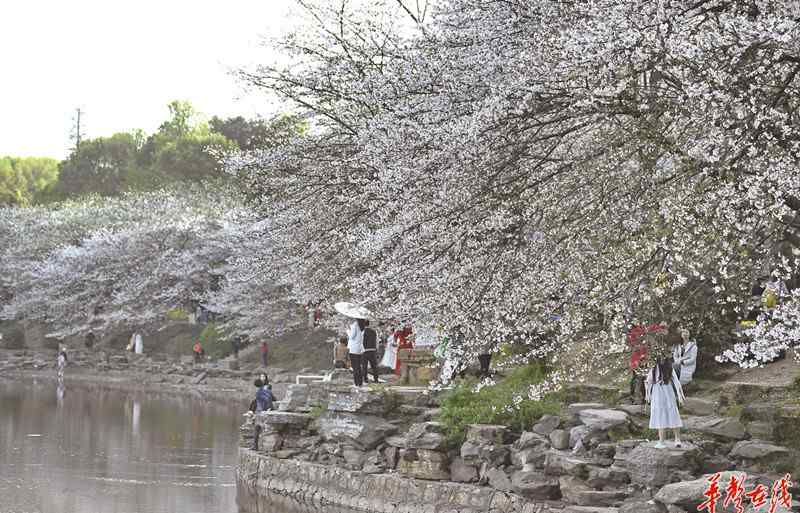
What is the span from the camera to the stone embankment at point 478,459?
13.1 metres

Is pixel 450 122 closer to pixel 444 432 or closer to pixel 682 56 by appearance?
pixel 682 56

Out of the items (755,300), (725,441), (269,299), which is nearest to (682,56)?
(755,300)

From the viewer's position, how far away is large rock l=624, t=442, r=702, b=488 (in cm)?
1308

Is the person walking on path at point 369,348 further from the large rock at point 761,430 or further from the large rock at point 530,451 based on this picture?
the large rock at point 761,430

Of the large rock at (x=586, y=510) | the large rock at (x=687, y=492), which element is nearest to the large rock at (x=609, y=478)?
the large rock at (x=586, y=510)

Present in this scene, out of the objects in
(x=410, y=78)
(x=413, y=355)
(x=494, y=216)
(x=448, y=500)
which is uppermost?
(x=410, y=78)

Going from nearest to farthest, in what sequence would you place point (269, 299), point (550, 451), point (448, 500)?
1. point (550, 451)
2. point (448, 500)
3. point (269, 299)

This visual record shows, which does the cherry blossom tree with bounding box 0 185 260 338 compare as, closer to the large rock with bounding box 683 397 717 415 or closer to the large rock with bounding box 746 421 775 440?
the large rock with bounding box 683 397 717 415

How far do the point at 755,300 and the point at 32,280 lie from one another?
45835 mm

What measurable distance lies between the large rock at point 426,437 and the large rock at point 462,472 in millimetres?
310

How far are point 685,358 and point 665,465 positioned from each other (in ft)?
9.87

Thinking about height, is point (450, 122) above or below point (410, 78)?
below

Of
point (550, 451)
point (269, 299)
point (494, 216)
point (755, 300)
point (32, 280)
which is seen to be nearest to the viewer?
point (755, 300)

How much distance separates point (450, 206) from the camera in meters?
14.1
